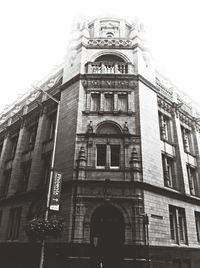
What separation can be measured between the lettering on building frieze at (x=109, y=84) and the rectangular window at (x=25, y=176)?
987 centimetres

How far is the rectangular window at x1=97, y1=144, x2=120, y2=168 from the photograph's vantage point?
17.7 m

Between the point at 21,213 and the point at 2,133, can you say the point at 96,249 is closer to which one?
the point at 21,213

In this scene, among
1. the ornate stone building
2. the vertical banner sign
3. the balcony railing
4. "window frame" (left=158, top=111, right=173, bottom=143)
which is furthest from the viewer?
"window frame" (left=158, top=111, right=173, bottom=143)

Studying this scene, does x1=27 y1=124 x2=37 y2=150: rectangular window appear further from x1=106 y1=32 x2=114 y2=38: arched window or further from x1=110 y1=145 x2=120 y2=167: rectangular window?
x1=106 y1=32 x2=114 y2=38: arched window

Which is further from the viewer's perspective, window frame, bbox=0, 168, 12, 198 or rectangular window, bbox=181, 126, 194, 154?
window frame, bbox=0, 168, 12, 198

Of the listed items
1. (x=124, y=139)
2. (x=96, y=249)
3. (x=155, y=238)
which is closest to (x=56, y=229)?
(x=96, y=249)

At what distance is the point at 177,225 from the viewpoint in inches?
731

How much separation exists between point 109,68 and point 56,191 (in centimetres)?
1209

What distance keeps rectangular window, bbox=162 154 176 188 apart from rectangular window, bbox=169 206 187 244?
2.15 metres

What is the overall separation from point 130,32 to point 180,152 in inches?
537

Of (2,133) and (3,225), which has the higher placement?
(2,133)

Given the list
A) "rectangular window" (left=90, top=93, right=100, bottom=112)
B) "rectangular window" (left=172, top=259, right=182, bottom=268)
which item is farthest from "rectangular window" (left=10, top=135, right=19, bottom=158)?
"rectangular window" (left=172, top=259, right=182, bottom=268)

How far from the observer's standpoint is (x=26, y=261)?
710 inches

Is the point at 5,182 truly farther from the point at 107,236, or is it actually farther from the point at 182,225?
the point at 182,225
